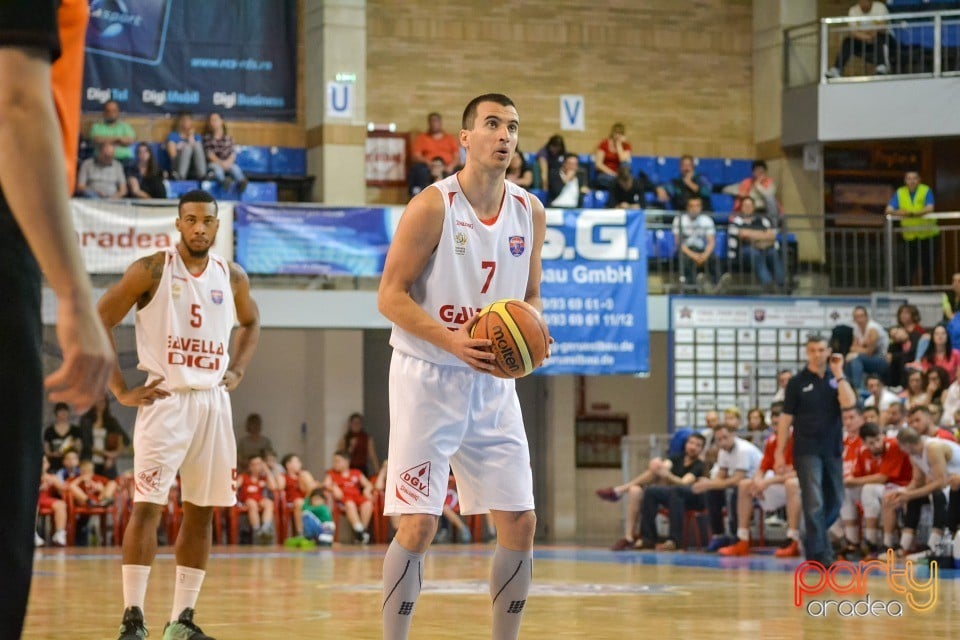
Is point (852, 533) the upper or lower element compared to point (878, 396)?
lower

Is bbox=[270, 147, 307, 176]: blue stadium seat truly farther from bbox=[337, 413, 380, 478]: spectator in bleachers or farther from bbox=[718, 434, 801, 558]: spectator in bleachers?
bbox=[718, 434, 801, 558]: spectator in bleachers

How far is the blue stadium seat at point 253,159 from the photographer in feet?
74.1

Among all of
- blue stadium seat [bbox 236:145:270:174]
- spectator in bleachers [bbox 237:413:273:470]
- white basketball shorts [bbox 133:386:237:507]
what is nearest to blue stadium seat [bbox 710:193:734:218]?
blue stadium seat [bbox 236:145:270:174]

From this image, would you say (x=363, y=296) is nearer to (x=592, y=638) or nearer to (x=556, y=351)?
(x=556, y=351)

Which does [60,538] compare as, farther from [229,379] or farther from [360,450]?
[229,379]

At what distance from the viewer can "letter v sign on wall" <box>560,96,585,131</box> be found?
24.7 m

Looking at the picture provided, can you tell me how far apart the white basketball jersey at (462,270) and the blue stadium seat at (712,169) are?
63.2 feet

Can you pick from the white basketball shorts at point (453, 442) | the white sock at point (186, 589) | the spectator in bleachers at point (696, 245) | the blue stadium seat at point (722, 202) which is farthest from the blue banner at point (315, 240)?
the white basketball shorts at point (453, 442)

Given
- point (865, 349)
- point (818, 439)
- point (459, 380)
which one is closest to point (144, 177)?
point (865, 349)

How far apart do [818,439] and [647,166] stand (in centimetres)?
1211

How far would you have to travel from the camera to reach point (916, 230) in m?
20.8

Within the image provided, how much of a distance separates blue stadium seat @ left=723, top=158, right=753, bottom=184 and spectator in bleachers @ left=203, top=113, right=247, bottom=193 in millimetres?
8230

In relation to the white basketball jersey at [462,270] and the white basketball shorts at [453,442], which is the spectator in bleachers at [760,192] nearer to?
the white basketball jersey at [462,270]

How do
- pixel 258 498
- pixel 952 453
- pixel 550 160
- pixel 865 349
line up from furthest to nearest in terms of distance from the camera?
pixel 550 160
pixel 258 498
pixel 865 349
pixel 952 453
